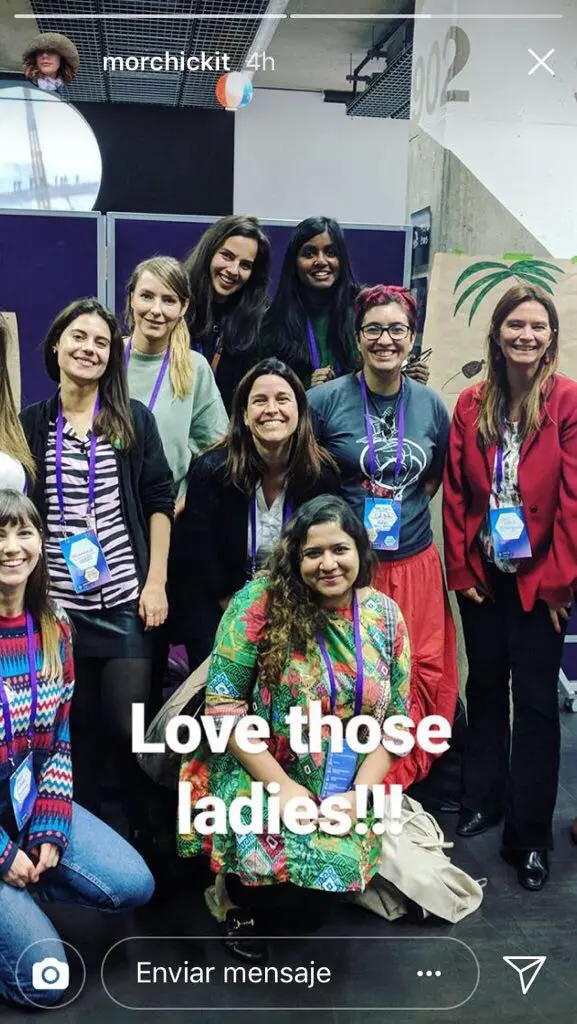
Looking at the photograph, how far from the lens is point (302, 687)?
1.60 meters

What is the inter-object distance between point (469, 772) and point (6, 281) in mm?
1558

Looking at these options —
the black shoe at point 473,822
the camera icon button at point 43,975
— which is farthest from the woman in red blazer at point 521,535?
the camera icon button at point 43,975

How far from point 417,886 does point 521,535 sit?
68 centimetres

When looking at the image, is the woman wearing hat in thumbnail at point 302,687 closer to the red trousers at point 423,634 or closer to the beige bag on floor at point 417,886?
the beige bag on floor at point 417,886

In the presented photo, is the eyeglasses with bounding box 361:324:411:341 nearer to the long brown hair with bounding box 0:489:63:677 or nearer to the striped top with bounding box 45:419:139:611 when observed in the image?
the striped top with bounding box 45:419:139:611

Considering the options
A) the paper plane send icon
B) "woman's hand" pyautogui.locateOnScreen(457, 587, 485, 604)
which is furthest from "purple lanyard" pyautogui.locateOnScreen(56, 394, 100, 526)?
the paper plane send icon

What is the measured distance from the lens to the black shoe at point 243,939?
1625 mm

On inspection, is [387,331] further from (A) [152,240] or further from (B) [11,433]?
(A) [152,240]

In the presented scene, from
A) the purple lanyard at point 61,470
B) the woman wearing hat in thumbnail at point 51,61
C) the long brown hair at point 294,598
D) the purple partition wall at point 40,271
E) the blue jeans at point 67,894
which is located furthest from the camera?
the purple partition wall at point 40,271

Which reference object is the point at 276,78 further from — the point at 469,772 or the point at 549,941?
the point at 549,941

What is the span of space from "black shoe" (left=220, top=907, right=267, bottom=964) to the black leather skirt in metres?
0.49

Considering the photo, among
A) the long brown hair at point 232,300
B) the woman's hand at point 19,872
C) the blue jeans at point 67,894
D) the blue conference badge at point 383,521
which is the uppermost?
the long brown hair at point 232,300

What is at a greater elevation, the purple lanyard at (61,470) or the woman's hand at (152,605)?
the purple lanyard at (61,470)

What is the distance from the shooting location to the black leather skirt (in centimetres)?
175
